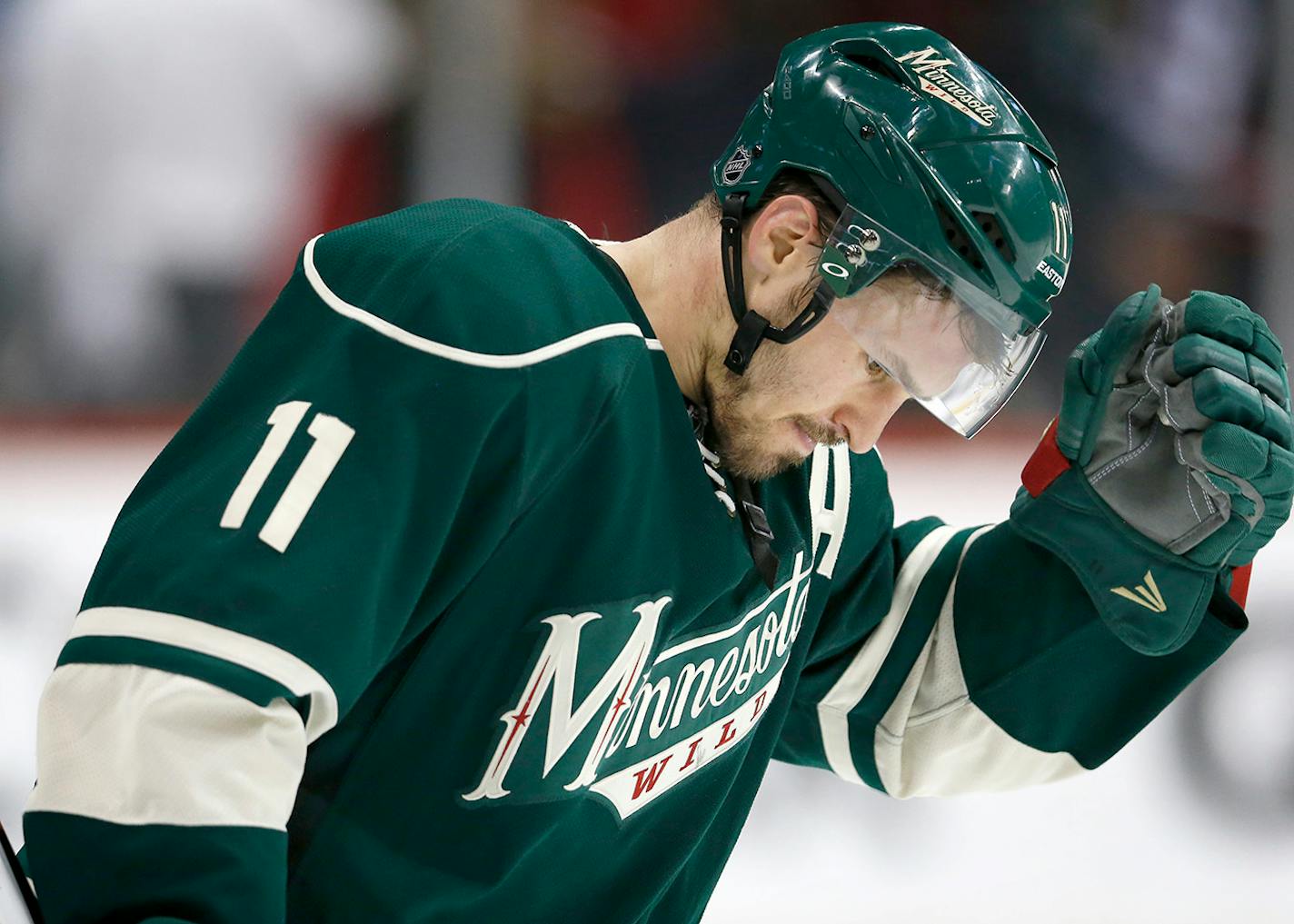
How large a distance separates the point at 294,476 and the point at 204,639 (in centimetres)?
13

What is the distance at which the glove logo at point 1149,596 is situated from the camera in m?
1.68

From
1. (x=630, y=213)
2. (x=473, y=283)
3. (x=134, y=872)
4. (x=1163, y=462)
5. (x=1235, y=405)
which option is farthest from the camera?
(x=630, y=213)

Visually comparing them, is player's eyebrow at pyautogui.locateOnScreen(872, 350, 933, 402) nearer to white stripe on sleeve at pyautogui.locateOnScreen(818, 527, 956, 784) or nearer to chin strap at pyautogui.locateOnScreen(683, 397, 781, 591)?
chin strap at pyautogui.locateOnScreen(683, 397, 781, 591)

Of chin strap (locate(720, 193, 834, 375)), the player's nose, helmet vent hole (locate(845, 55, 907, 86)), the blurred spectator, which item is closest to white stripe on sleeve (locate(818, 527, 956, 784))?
the player's nose

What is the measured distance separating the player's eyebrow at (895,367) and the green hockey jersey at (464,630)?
0.60 feet

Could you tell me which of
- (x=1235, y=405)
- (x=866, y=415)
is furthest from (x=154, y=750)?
(x=1235, y=405)

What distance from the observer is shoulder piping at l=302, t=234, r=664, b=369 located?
3.86 ft

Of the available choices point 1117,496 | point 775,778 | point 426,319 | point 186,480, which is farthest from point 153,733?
point 775,778

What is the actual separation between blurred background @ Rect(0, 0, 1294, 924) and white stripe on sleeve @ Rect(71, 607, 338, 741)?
1473mm

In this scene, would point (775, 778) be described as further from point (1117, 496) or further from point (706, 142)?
point (706, 142)

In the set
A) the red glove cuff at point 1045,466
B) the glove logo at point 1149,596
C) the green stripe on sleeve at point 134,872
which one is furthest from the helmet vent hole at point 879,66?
the green stripe on sleeve at point 134,872

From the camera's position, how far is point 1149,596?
1.68 m

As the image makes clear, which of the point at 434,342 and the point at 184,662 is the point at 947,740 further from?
the point at 184,662

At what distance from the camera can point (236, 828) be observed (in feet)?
3.39
